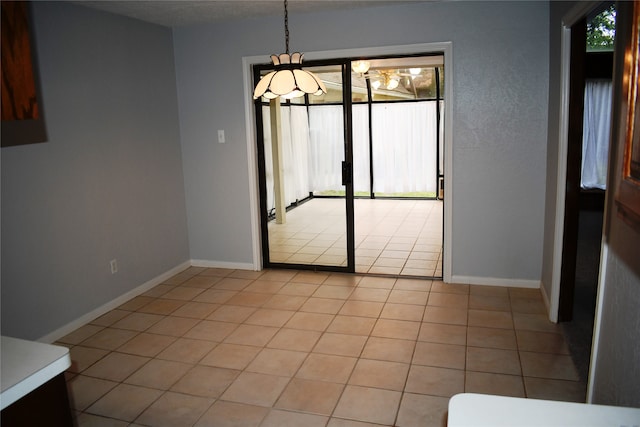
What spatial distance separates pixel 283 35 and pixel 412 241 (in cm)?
276

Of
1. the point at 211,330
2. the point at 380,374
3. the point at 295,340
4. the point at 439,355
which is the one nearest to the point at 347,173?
the point at 295,340

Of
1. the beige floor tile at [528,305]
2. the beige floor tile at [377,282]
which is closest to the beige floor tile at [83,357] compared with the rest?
the beige floor tile at [377,282]

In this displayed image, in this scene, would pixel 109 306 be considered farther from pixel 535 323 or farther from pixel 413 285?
pixel 535 323

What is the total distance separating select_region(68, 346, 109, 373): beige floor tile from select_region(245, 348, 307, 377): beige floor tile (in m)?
1.00

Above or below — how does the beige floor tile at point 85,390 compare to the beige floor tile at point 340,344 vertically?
below

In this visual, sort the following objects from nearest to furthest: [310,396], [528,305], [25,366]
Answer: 1. [25,366]
2. [310,396]
3. [528,305]

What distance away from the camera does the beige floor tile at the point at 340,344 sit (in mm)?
3074

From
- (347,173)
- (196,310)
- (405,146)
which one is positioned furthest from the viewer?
(405,146)

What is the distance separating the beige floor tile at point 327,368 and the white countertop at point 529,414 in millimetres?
1723

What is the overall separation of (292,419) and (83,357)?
5.09 feet

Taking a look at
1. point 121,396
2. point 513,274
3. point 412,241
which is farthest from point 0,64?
point 412,241

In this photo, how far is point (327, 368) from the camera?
288cm

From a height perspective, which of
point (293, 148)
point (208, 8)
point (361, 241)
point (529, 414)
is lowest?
point (361, 241)

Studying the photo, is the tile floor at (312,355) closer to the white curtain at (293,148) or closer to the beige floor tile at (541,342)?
the beige floor tile at (541,342)
